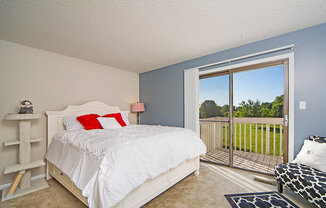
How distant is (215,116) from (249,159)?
120 cm

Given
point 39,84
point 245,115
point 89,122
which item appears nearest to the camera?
point 39,84

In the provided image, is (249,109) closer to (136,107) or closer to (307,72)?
(307,72)

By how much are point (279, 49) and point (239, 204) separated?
242cm

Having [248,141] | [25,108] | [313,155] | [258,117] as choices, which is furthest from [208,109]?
[25,108]

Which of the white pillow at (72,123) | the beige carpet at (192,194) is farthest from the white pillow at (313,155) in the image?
the white pillow at (72,123)

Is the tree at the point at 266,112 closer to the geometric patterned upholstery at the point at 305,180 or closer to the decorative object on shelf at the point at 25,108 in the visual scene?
the geometric patterned upholstery at the point at 305,180

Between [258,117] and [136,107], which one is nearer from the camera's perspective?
[258,117]

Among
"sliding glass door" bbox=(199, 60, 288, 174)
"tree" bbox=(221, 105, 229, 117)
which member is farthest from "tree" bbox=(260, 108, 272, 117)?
"tree" bbox=(221, 105, 229, 117)

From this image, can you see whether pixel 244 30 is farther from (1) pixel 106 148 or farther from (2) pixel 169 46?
(1) pixel 106 148

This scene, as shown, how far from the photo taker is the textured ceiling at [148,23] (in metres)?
1.58

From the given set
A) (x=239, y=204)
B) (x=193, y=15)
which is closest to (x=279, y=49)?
(x=193, y=15)

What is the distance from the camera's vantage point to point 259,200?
5.87 ft

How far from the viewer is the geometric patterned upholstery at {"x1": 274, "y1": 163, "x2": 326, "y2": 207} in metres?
1.38

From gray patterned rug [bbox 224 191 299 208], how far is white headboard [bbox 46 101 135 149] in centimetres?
299
